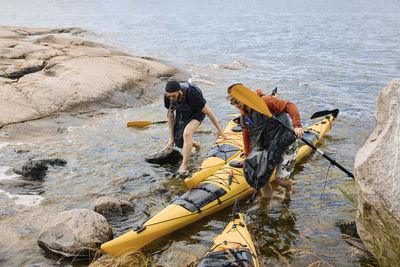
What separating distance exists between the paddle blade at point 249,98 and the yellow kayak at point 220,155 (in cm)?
155

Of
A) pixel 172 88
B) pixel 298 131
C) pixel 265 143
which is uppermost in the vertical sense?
pixel 172 88

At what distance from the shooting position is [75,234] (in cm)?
398

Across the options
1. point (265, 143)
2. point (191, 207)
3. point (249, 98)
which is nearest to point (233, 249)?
point (191, 207)

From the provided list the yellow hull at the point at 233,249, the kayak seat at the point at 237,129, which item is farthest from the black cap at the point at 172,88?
the yellow hull at the point at 233,249

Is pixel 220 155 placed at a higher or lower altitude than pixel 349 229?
higher

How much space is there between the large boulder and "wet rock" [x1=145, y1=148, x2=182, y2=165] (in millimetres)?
3633

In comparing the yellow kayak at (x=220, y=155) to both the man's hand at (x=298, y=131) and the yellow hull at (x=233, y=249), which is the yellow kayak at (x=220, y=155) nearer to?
the yellow hull at (x=233, y=249)

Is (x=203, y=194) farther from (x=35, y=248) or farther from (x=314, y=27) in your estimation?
(x=314, y=27)

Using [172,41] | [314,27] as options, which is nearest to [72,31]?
[172,41]

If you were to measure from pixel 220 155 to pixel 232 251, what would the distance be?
2.64 m

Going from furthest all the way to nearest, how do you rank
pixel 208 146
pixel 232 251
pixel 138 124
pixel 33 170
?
1. pixel 138 124
2. pixel 208 146
3. pixel 33 170
4. pixel 232 251

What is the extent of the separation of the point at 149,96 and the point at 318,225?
688 cm

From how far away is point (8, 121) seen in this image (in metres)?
7.52

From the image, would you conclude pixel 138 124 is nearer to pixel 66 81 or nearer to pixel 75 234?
pixel 66 81
